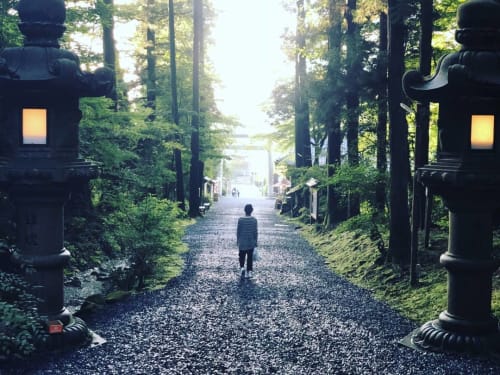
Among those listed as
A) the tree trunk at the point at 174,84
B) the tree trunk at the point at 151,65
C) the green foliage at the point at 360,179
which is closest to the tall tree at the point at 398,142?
the green foliage at the point at 360,179

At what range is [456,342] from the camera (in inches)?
300

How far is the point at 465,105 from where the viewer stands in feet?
25.3

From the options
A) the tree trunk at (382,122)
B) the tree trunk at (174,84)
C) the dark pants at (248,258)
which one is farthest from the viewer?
the tree trunk at (174,84)

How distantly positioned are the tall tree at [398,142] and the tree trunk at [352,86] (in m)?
3.32

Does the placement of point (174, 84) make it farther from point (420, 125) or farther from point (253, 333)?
point (253, 333)

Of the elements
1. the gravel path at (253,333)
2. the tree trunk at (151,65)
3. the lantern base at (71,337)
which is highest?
the tree trunk at (151,65)

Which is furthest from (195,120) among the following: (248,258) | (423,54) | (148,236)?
(423,54)

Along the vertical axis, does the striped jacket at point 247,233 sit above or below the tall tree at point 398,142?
below

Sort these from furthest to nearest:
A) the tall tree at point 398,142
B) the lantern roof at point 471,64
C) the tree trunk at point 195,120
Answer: the tree trunk at point 195,120
the tall tree at point 398,142
the lantern roof at point 471,64

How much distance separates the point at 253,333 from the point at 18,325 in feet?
11.1

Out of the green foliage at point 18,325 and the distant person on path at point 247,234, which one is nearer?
the green foliage at point 18,325

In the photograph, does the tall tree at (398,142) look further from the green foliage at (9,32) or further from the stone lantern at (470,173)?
the green foliage at (9,32)

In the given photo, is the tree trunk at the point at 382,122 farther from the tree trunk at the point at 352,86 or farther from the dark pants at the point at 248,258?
the dark pants at the point at 248,258

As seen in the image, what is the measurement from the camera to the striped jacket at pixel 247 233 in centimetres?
1364
